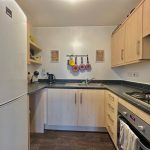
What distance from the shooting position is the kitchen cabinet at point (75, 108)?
3.06 m

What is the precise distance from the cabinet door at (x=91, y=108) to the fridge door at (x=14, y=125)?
4.91 feet

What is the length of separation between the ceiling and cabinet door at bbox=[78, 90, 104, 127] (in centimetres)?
137

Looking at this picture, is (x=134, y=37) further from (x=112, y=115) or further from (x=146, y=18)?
(x=112, y=115)

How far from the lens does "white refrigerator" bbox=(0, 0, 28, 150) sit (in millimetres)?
1180

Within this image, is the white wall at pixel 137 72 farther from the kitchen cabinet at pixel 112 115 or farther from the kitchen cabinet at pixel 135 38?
the kitchen cabinet at pixel 112 115

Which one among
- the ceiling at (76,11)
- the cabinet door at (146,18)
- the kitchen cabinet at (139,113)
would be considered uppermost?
the ceiling at (76,11)

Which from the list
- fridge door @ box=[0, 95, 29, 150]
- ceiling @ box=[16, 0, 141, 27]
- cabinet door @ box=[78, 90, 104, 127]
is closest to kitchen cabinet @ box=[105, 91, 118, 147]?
cabinet door @ box=[78, 90, 104, 127]

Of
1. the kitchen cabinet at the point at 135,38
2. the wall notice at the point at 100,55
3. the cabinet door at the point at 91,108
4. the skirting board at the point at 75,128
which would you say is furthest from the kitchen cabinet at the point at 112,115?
the wall notice at the point at 100,55

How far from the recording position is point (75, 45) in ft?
12.4

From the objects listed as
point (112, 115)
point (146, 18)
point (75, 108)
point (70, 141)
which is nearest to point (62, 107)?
Result: point (75, 108)

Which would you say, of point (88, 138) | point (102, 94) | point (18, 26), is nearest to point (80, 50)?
point (102, 94)

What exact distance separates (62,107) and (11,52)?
196 centimetres

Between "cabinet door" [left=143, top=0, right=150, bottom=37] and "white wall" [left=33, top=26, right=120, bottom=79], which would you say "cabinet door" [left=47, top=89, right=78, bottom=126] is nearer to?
"white wall" [left=33, top=26, right=120, bottom=79]

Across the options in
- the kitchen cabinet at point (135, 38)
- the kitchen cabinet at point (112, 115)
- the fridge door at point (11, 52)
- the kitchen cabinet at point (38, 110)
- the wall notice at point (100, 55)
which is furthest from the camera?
the wall notice at point (100, 55)
